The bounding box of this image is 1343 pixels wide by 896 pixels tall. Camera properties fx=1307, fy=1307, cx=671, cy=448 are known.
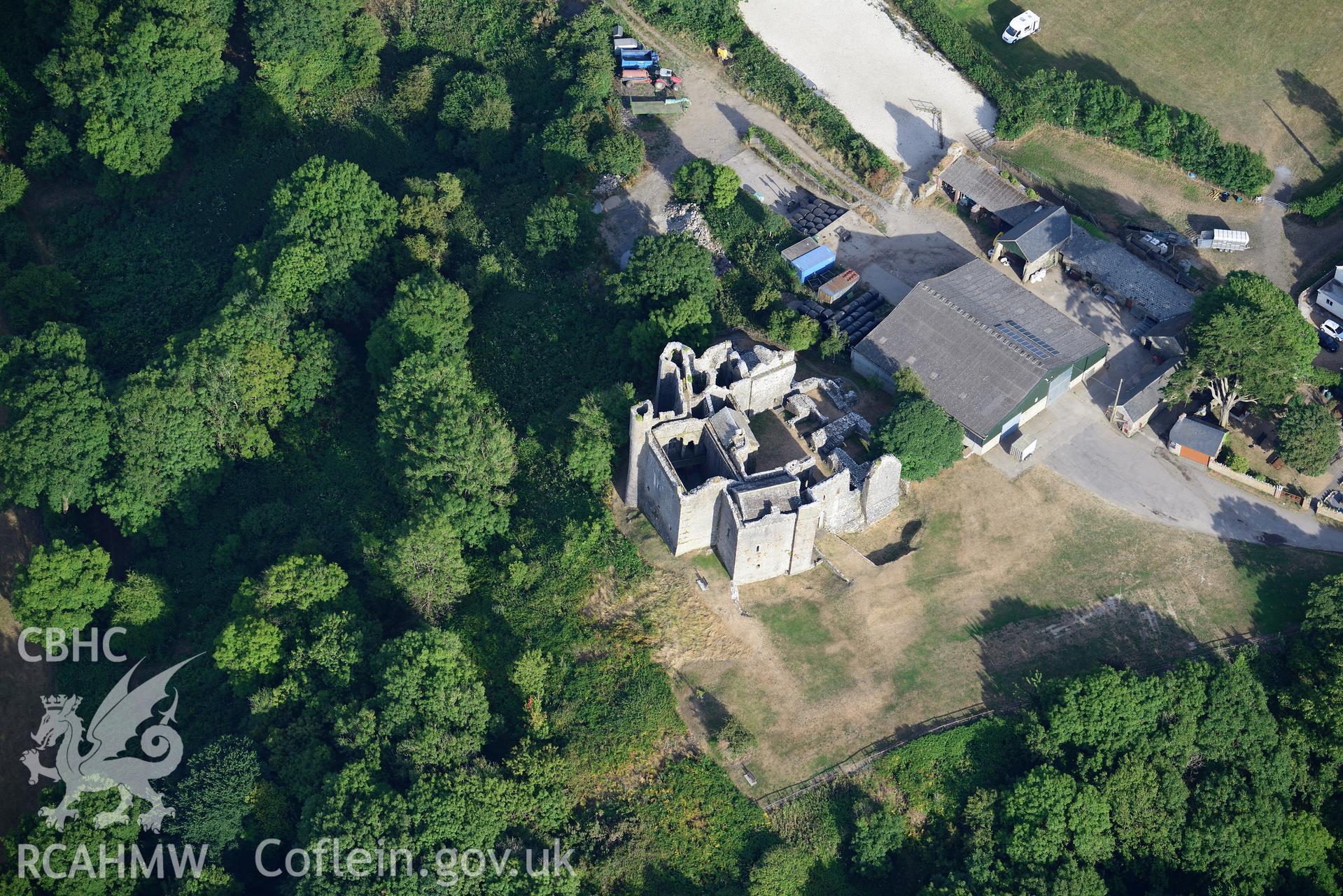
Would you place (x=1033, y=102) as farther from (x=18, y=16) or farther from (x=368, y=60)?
(x=18, y=16)

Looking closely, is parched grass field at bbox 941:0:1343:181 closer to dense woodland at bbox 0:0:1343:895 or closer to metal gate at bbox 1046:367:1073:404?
metal gate at bbox 1046:367:1073:404

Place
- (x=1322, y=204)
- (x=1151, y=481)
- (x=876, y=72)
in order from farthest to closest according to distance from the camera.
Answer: (x=876, y=72) < (x=1322, y=204) < (x=1151, y=481)

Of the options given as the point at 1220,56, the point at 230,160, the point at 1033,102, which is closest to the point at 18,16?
the point at 230,160

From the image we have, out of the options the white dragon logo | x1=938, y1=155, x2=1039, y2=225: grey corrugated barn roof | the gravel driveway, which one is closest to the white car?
x1=938, y1=155, x2=1039, y2=225: grey corrugated barn roof

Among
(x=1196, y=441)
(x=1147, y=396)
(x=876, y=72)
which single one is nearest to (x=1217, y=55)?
(x=876, y=72)

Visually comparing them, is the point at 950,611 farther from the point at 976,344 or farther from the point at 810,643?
the point at 976,344

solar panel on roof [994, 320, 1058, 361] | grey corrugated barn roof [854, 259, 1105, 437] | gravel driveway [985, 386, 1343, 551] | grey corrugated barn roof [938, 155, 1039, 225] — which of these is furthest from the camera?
grey corrugated barn roof [938, 155, 1039, 225]
